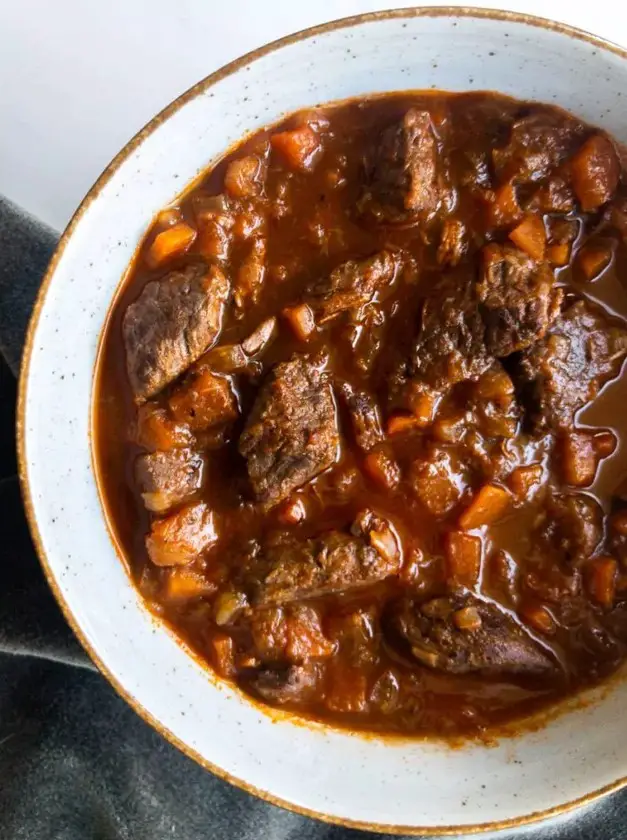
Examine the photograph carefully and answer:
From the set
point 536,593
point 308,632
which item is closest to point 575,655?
point 536,593

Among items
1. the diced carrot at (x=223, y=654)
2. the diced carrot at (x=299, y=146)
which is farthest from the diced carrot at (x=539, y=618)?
the diced carrot at (x=299, y=146)

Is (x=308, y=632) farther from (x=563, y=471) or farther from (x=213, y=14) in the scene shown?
(x=213, y=14)

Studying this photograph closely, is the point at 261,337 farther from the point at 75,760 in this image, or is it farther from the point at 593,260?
the point at 75,760

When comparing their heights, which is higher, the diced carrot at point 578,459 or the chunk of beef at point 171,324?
the diced carrot at point 578,459

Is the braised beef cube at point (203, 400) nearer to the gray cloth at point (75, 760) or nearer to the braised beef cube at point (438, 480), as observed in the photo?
the braised beef cube at point (438, 480)

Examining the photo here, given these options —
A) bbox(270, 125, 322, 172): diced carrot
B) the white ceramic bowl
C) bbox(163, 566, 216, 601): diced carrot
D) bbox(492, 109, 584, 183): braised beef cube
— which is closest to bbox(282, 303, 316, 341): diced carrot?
bbox(270, 125, 322, 172): diced carrot

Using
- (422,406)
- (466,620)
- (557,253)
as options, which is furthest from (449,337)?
(466,620)
